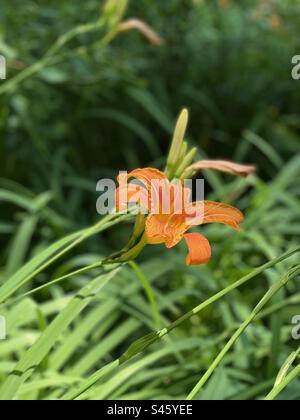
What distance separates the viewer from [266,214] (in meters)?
2.26

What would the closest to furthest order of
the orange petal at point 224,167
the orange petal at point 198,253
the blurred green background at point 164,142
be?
the orange petal at point 198,253 < the orange petal at point 224,167 < the blurred green background at point 164,142

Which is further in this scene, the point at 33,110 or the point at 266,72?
the point at 266,72

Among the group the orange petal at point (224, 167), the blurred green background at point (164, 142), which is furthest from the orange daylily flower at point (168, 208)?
the blurred green background at point (164, 142)

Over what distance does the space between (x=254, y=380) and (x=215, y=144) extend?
5.33 ft

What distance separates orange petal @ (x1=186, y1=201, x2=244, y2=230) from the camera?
815mm

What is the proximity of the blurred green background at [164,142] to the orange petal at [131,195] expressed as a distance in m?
0.57

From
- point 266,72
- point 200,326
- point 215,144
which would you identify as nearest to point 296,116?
point 266,72

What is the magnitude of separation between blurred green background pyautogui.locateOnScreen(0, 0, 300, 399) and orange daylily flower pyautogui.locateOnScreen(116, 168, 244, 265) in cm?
55

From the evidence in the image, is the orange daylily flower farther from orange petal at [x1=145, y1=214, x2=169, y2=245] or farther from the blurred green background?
the blurred green background

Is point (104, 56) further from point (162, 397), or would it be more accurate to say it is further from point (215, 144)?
point (162, 397)

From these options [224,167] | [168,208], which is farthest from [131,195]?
[224,167]

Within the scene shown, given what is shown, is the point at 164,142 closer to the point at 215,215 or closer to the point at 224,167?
the point at 224,167

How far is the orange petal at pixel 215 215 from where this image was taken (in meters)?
0.82

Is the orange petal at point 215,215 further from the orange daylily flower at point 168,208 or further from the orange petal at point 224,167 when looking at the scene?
the orange petal at point 224,167
